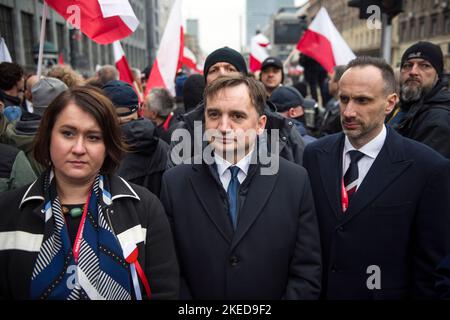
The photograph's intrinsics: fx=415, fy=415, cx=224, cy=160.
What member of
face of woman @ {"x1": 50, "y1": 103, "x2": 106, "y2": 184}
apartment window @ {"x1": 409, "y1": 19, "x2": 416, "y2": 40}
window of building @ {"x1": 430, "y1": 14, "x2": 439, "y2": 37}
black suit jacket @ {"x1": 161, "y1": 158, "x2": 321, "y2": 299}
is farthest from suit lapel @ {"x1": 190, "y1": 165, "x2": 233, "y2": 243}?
apartment window @ {"x1": 409, "y1": 19, "x2": 416, "y2": 40}

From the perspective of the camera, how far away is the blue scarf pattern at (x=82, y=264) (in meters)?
1.82

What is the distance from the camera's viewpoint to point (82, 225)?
1911 mm

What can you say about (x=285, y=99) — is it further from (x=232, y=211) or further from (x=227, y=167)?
(x=232, y=211)

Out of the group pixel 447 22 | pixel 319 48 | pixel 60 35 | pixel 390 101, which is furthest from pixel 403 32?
pixel 390 101

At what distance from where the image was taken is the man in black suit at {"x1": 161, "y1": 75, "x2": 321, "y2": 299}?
6.85 feet

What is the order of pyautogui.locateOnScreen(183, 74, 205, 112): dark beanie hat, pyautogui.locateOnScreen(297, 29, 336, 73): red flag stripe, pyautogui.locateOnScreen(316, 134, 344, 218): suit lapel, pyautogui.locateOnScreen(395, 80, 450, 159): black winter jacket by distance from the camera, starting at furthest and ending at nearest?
pyautogui.locateOnScreen(297, 29, 336, 73): red flag stripe → pyautogui.locateOnScreen(183, 74, 205, 112): dark beanie hat → pyautogui.locateOnScreen(395, 80, 450, 159): black winter jacket → pyautogui.locateOnScreen(316, 134, 344, 218): suit lapel

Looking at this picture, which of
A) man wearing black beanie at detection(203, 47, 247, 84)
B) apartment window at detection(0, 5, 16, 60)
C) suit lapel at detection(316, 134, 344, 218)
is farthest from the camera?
apartment window at detection(0, 5, 16, 60)

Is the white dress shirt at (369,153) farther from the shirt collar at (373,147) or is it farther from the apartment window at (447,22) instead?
the apartment window at (447,22)

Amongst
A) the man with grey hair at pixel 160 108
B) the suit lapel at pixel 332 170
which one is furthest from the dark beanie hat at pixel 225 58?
the suit lapel at pixel 332 170

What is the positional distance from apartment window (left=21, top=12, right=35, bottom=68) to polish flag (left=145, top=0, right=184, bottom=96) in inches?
552

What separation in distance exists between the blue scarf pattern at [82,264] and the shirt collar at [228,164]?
2.07 feet

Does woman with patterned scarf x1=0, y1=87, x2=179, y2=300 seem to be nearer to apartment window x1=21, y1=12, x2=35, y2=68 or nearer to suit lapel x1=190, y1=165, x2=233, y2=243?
suit lapel x1=190, y1=165, x2=233, y2=243

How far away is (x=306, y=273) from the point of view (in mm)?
2129

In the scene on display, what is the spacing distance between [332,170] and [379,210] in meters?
0.35
